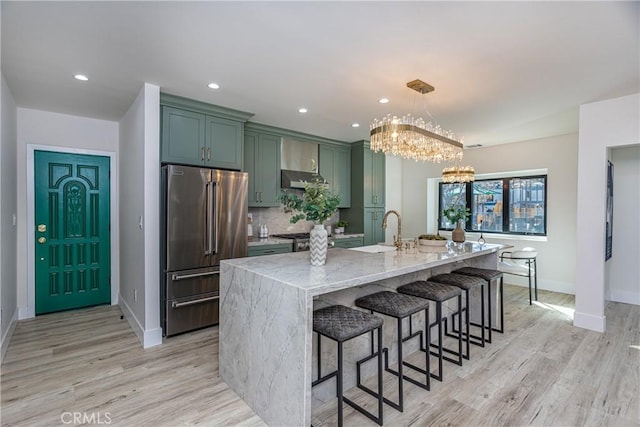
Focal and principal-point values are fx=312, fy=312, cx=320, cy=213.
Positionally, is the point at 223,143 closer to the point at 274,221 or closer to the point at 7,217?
the point at 274,221

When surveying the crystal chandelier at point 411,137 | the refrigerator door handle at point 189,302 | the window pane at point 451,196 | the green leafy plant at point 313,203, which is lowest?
the refrigerator door handle at point 189,302

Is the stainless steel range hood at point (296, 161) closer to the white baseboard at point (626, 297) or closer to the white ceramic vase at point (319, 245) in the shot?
the white ceramic vase at point (319, 245)

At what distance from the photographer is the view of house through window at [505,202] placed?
5.27 m

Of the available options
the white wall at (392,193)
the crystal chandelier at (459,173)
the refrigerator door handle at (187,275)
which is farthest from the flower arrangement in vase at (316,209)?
the white wall at (392,193)

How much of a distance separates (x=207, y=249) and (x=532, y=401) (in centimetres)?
312

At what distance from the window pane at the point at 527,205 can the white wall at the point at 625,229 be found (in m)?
0.92

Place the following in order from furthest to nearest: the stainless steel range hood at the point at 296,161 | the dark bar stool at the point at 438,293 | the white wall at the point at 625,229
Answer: the stainless steel range hood at the point at 296,161
the white wall at the point at 625,229
the dark bar stool at the point at 438,293

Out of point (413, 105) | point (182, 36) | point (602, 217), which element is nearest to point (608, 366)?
point (602, 217)

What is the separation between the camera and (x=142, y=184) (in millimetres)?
Result: 3154

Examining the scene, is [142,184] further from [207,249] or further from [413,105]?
[413,105]

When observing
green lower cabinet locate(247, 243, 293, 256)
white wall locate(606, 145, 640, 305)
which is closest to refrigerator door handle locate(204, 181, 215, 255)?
green lower cabinet locate(247, 243, 293, 256)

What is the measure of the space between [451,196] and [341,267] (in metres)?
4.94

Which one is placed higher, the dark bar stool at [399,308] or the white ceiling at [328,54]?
the white ceiling at [328,54]

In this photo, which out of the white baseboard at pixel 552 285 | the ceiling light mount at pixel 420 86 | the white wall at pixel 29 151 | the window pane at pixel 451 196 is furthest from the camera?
the window pane at pixel 451 196
